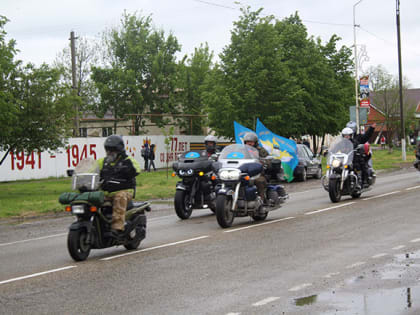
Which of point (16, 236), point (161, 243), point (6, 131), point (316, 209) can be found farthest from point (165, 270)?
point (6, 131)

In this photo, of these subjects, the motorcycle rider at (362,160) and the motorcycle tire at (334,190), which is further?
the motorcycle rider at (362,160)

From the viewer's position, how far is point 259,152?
1358cm

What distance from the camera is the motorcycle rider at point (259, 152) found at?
42.7 feet

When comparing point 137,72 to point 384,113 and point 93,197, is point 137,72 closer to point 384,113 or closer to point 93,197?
point 384,113

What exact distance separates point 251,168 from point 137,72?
37.3 metres

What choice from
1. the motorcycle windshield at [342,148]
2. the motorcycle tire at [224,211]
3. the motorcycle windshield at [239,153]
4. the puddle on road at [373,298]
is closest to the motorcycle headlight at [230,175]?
the motorcycle tire at [224,211]

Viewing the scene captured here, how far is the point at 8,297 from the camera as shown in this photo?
7.18 m

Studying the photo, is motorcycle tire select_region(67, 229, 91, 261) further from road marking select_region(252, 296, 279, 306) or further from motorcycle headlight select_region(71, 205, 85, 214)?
road marking select_region(252, 296, 279, 306)

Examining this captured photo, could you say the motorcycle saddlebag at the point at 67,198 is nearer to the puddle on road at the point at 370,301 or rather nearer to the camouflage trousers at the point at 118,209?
the camouflage trousers at the point at 118,209

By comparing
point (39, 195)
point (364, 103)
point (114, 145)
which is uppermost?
point (364, 103)

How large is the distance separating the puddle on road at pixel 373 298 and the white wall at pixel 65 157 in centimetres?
2020

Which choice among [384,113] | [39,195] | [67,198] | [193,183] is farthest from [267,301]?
[384,113]

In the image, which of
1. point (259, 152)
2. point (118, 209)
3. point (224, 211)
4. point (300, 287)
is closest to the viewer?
point (300, 287)

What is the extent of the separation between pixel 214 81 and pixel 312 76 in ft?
30.7
